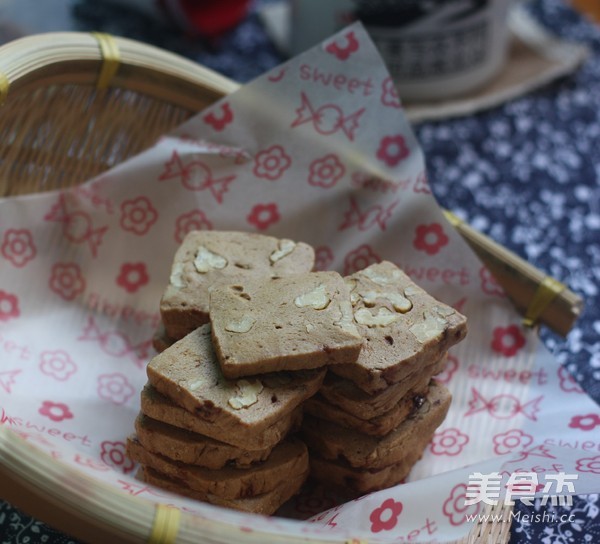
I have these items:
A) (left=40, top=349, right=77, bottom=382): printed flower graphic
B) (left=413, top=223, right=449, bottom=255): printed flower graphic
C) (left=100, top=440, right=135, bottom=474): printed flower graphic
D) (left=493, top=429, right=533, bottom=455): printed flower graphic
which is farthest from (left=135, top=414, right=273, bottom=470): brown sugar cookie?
(left=413, top=223, right=449, bottom=255): printed flower graphic

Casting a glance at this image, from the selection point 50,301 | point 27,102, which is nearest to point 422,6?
point 27,102

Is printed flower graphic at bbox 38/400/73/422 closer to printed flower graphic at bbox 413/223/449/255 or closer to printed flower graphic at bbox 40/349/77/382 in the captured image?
printed flower graphic at bbox 40/349/77/382

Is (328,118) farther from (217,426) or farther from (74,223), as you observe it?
(217,426)

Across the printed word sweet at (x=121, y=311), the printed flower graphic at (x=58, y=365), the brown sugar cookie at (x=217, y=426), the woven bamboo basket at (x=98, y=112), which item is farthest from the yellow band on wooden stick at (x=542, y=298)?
the printed flower graphic at (x=58, y=365)

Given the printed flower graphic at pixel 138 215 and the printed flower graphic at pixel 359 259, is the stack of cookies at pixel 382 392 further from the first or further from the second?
the printed flower graphic at pixel 138 215

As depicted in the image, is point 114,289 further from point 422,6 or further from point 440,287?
point 422,6
